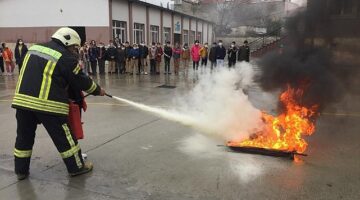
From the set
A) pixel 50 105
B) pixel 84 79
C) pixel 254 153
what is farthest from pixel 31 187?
pixel 254 153

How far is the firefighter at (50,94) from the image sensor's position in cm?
430

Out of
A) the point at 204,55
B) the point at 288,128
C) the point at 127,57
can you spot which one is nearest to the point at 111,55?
the point at 127,57

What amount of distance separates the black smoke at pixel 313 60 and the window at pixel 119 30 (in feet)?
62.1

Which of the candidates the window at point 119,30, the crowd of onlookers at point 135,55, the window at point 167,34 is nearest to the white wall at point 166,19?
the window at point 167,34

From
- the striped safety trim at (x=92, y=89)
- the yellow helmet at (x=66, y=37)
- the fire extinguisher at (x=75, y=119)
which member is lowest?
the fire extinguisher at (x=75, y=119)

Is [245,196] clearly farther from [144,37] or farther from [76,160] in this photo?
[144,37]

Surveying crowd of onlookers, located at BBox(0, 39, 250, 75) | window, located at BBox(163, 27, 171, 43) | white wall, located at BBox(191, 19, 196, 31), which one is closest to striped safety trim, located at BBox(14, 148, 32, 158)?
crowd of onlookers, located at BBox(0, 39, 250, 75)

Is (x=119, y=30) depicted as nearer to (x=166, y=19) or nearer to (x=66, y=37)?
(x=166, y=19)

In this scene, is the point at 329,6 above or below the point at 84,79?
above

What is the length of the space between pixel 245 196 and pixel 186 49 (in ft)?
51.9

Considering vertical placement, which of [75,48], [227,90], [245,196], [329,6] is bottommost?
[245,196]

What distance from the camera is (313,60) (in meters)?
5.84

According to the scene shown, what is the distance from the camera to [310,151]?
5676 millimetres

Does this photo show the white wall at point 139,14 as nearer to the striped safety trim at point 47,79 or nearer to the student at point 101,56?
the student at point 101,56
